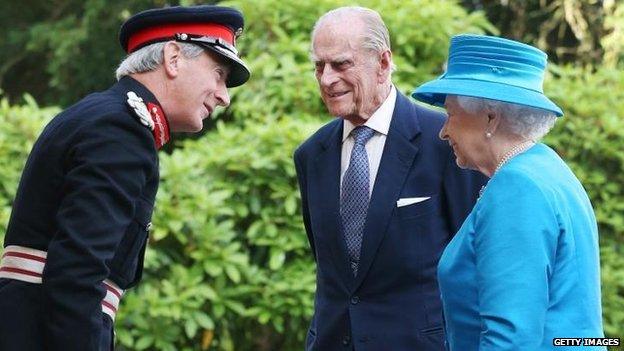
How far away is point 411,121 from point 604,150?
2684mm

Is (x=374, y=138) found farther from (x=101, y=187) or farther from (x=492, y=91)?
(x=101, y=187)

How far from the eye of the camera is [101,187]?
337 centimetres

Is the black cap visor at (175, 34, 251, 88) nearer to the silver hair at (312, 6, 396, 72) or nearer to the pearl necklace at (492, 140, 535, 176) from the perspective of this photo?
the silver hair at (312, 6, 396, 72)

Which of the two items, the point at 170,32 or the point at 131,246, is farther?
the point at 170,32

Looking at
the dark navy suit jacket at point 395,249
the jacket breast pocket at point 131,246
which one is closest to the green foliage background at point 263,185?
the dark navy suit jacket at point 395,249

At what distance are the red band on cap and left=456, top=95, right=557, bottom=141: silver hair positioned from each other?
3.01 ft

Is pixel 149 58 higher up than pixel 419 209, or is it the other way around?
pixel 149 58

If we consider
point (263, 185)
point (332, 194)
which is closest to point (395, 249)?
point (332, 194)

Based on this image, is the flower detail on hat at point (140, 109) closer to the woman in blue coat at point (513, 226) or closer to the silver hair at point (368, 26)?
the woman in blue coat at point (513, 226)

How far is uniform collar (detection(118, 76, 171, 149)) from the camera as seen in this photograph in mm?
3588

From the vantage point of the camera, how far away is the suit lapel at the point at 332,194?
14.3 ft

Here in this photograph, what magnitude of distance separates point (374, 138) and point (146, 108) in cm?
114

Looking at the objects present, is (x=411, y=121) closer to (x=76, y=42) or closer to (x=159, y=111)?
(x=159, y=111)

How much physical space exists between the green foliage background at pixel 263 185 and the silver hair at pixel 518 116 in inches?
112
